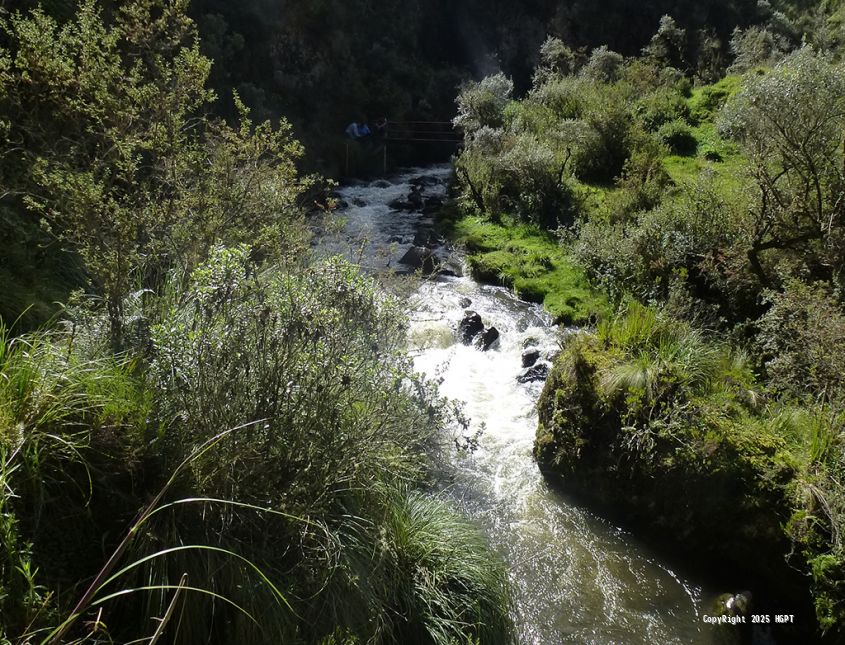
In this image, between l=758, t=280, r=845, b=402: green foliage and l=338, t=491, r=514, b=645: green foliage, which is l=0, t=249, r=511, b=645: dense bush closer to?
l=338, t=491, r=514, b=645: green foliage

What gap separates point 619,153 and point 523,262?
6250 millimetres

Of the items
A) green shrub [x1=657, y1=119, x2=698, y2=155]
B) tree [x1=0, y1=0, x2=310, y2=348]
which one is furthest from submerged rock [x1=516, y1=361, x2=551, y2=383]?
green shrub [x1=657, y1=119, x2=698, y2=155]

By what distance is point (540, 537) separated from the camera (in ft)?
22.2

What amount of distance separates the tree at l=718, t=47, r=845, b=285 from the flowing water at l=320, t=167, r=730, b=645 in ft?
13.4

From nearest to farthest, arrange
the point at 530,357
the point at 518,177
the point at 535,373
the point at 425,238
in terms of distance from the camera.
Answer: the point at 535,373 → the point at 530,357 → the point at 425,238 → the point at 518,177

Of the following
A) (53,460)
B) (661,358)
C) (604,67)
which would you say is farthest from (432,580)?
(604,67)

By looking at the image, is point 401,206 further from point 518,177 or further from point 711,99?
point 711,99

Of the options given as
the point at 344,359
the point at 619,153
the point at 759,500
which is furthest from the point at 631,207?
the point at 344,359

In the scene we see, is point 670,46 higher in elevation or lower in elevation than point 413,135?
higher

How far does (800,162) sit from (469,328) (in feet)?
20.7

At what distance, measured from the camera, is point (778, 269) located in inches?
349

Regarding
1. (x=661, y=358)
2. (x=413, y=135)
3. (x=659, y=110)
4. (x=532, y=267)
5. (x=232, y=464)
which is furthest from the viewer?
(x=413, y=135)

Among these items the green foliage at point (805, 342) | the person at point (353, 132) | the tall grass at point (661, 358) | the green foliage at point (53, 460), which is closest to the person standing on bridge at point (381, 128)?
the person at point (353, 132)

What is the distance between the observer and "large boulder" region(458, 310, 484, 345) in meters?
11.2
